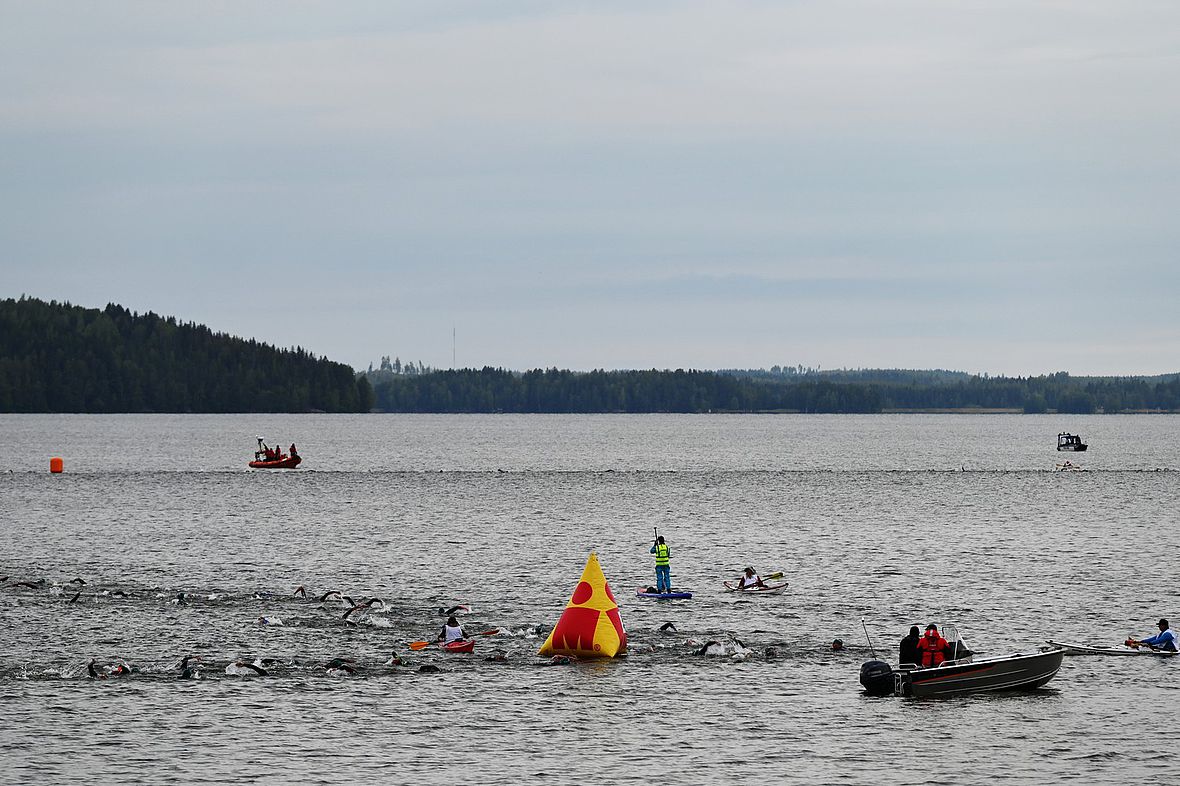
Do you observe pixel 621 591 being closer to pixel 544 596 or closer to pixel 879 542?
pixel 544 596

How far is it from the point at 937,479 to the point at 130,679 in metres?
131

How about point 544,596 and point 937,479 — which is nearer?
point 544,596

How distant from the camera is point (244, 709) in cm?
3725

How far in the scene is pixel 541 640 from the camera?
47.1 m

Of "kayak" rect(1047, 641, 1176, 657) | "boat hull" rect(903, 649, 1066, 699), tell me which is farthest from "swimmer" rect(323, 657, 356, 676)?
"kayak" rect(1047, 641, 1176, 657)

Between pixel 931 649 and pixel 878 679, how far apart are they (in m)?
1.83

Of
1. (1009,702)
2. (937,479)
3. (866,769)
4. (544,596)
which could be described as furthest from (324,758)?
(937,479)

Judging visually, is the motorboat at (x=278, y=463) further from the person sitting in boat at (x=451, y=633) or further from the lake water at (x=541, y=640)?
the person sitting in boat at (x=451, y=633)

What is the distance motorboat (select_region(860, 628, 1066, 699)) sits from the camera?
38.9m

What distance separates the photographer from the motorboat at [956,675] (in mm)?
38906

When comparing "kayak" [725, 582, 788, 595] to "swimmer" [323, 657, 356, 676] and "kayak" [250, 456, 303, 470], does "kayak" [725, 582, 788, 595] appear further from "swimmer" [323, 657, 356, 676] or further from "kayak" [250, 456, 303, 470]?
"kayak" [250, 456, 303, 470]

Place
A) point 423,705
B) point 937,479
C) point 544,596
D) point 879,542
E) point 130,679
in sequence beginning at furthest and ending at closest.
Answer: point 937,479 → point 879,542 → point 544,596 → point 130,679 → point 423,705

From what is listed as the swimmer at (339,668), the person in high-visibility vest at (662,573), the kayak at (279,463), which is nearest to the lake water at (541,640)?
the swimmer at (339,668)

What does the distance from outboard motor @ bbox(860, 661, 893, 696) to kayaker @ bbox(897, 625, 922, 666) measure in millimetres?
690
